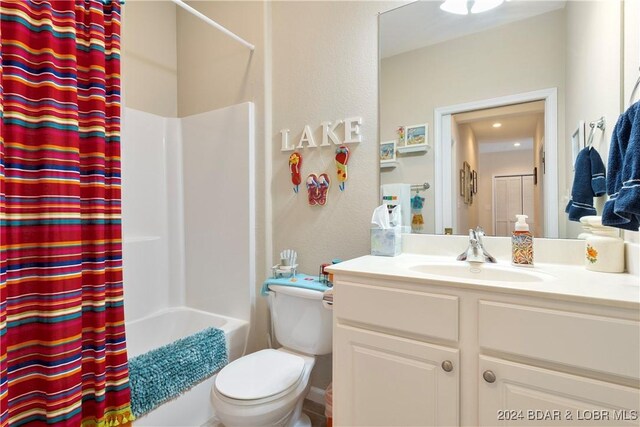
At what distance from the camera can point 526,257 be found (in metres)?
1.23

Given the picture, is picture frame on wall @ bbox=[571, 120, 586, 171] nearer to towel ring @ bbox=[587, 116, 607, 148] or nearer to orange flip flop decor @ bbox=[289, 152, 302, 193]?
towel ring @ bbox=[587, 116, 607, 148]

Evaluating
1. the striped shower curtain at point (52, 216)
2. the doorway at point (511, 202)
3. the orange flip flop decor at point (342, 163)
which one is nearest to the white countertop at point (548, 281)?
the doorway at point (511, 202)

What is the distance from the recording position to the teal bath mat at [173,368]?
1312mm

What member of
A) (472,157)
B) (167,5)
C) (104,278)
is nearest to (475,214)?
(472,157)

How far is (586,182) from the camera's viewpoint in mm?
1183

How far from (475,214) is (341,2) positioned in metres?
1.36

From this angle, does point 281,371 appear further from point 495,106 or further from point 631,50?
point 631,50

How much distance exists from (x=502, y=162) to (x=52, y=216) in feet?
5.64

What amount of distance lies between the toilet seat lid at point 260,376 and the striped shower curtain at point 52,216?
45 centimetres

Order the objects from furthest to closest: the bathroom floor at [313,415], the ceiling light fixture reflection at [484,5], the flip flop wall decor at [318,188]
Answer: the flip flop wall decor at [318,188], the bathroom floor at [313,415], the ceiling light fixture reflection at [484,5]

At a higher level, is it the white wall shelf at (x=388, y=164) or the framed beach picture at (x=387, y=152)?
the framed beach picture at (x=387, y=152)

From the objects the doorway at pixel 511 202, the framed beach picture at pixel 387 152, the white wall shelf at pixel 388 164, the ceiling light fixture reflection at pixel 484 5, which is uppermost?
the ceiling light fixture reflection at pixel 484 5

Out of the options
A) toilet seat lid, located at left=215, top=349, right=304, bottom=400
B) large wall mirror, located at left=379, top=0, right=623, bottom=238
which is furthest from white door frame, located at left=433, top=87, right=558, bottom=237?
toilet seat lid, located at left=215, top=349, right=304, bottom=400

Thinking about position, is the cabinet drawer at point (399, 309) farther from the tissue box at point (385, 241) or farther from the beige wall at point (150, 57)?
the beige wall at point (150, 57)
